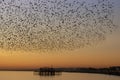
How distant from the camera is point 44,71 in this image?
120188 mm

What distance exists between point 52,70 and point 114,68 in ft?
143

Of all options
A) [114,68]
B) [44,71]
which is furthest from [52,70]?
[114,68]

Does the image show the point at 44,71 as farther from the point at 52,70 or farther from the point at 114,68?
the point at 114,68

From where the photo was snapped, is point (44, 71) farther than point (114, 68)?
No

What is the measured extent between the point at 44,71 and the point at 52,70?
500cm

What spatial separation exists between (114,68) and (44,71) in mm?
48543

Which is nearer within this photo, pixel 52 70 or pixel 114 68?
pixel 52 70

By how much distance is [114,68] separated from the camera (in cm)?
15325
